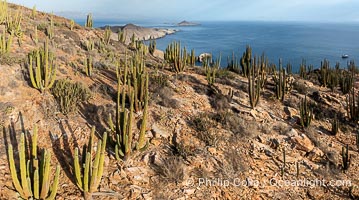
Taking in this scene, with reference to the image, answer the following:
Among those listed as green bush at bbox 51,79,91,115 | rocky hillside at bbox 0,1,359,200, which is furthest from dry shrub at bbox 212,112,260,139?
green bush at bbox 51,79,91,115

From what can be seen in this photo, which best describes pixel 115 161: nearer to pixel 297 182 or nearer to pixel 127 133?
pixel 127 133

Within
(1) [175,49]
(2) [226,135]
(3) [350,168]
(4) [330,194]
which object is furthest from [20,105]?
(3) [350,168]

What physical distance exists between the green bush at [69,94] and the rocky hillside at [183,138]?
0.14 ft

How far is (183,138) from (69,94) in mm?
3660

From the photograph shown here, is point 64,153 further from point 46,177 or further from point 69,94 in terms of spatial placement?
point 69,94

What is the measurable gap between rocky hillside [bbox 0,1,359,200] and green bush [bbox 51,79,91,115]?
1.6 inches

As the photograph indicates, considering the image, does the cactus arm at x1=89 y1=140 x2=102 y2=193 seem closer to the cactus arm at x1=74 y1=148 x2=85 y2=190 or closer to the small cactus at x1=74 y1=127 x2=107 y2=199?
the small cactus at x1=74 y1=127 x2=107 y2=199

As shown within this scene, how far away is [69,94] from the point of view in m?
7.95

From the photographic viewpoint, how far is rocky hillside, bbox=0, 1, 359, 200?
6.23 meters

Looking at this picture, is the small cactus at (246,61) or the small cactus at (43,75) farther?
the small cactus at (246,61)

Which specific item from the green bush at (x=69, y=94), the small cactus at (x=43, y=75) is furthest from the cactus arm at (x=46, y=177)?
the small cactus at (x=43, y=75)

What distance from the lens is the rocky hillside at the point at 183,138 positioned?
623 centimetres

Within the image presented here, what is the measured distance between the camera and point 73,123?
7.31m

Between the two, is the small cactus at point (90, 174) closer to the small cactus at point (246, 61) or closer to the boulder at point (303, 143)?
the boulder at point (303, 143)
